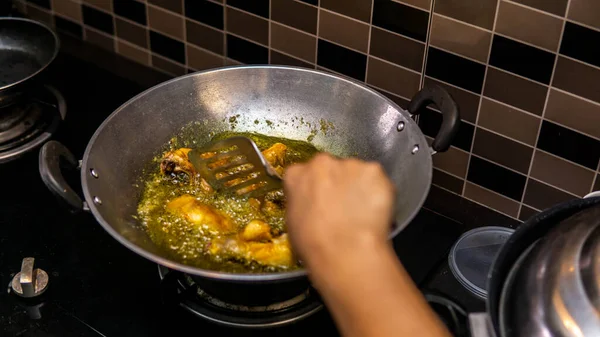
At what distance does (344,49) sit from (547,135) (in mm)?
366

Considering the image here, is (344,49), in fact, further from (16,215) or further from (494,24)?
(16,215)

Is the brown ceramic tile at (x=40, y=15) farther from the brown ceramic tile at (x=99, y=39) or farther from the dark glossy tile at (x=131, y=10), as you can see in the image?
the dark glossy tile at (x=131, y=10)

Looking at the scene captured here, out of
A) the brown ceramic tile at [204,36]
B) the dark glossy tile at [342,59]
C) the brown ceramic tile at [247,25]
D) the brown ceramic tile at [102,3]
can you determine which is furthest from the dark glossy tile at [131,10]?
the dark glossy tile at [342,59]

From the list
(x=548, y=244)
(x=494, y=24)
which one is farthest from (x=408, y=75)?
(x=548, y=244)

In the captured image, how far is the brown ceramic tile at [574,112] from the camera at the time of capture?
101 cm

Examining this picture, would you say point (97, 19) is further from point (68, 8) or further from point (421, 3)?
point (421, 3)

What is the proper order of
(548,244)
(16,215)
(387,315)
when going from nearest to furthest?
(387,315), (548,244), (16,215)

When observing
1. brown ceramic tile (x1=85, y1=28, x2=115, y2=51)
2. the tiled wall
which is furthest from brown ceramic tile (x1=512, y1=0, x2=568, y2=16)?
brown ceramic tile (x1=85, y1=28, x2=115, y2=51)

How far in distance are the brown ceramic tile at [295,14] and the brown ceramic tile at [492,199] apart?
39cm

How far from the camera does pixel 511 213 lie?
1.17m

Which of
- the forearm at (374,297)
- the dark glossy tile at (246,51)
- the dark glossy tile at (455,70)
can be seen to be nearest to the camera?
the forearm at (374,297)

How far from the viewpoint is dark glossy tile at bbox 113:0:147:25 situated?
55.8 inches

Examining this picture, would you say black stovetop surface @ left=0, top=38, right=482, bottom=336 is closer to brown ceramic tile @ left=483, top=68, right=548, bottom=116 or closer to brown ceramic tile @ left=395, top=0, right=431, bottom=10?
brown ceramic tile @ left=483, top=68, right=548, bottom=116

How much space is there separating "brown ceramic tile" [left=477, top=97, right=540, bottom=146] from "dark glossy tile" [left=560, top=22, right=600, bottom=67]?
0.12m
